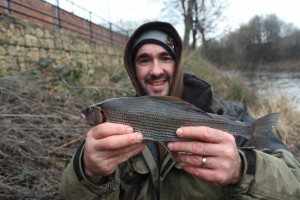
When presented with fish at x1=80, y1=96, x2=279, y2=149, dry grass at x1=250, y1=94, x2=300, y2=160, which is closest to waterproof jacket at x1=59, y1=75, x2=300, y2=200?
fish at x1=80, y1=96, x2=279, y2=149

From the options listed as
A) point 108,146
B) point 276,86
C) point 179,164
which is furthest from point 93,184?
point 276,86

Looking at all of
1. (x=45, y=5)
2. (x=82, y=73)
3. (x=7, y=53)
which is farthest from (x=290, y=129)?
(x=45, y=5)

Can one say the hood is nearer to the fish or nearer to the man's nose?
the man's nose

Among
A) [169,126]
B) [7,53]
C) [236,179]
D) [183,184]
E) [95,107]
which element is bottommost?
[183,184]

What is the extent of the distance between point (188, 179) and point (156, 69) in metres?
1.10

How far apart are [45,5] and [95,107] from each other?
8.82m

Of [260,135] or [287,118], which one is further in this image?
[287,118]

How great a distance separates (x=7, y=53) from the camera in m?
5.88

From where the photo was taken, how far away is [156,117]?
1.75 metres

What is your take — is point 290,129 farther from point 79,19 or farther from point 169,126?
point 79,19

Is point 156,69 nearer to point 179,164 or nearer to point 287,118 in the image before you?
point 179,164

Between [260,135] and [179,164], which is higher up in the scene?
[260,135]

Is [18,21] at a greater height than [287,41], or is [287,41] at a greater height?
[287,41]

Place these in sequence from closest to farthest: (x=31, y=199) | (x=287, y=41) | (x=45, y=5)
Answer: (x=31, y=199)
(x=45, y=5)
(x=287, y=41)
